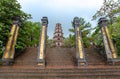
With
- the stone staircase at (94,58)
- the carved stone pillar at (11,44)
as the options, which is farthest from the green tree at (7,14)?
the stone staircase at (94,58)

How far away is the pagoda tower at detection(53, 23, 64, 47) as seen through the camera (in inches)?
1425

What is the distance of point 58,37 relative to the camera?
36.9 metres

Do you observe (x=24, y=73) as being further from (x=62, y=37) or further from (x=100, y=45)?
(x=62, y=37)

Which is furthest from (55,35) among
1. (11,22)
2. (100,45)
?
(11,22)

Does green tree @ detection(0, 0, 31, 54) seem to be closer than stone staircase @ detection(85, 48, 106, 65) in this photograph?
Yes

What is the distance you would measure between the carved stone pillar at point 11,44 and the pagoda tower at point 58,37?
21512mm

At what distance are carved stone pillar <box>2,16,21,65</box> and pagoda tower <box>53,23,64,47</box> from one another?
21.5m

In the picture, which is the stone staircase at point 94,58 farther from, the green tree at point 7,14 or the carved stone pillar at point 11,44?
the green tree at point 7,14

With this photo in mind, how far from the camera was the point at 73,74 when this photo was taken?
31.6ft

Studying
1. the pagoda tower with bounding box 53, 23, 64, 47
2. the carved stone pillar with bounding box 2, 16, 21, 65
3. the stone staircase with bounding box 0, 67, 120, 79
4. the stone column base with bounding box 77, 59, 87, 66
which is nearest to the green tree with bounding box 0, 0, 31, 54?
the carved stone pillar with bounding box 2, 16, 21, 65

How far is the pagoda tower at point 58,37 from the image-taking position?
3619cm

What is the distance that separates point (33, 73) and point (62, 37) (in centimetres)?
2791

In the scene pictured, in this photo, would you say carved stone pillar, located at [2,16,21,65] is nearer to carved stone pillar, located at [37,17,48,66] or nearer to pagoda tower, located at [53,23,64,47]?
carved stone pillar, located at [37,17,48,66]

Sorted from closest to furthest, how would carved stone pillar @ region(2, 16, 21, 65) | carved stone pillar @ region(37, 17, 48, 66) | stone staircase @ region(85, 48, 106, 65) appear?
carved stone pillar @ region(37, 17, 48, 66)
carved stone pillar @ region(2, 16, 21, 65)
stone staircase @ region(85, 48, 106, 65)
